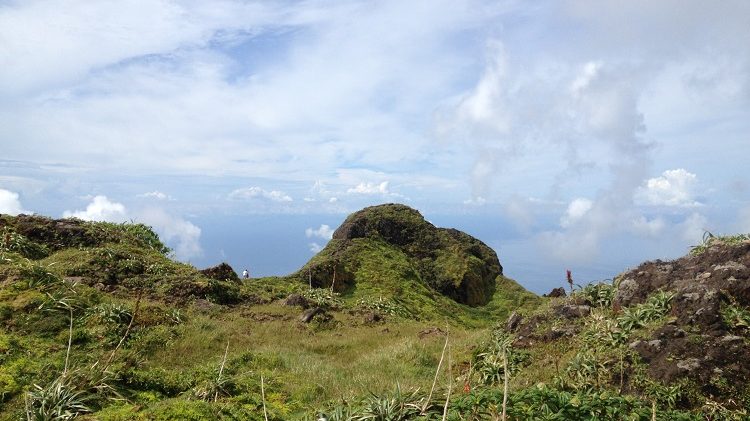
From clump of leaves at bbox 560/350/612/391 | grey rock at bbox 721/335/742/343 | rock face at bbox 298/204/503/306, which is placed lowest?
clump of leaves at bbox 560/350/612/391

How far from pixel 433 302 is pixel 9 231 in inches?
1091

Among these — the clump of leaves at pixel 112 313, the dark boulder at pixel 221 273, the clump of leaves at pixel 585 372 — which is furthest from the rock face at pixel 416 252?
the clump of leaves at pixel 585 372

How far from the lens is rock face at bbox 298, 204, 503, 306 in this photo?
4175 centimetres

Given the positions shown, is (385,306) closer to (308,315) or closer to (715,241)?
(308,315)

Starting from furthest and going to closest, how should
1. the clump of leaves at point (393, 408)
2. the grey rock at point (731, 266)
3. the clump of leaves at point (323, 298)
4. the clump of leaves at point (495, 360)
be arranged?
the clump of leaves at point (323, 298)
the clump of leaves at point (495, 360)
the grey rock at point (731, 266)
the clump of leaves at point (393, 408)

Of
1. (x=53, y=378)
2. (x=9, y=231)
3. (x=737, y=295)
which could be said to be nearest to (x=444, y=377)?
(x=737, y=295)

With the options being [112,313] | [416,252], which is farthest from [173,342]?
[416,252]

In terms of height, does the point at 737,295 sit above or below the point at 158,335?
above

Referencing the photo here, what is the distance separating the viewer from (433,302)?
1499 inches

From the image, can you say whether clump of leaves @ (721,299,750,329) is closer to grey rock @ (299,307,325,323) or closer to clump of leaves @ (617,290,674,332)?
clump of leaves @ (617,290,674,332)

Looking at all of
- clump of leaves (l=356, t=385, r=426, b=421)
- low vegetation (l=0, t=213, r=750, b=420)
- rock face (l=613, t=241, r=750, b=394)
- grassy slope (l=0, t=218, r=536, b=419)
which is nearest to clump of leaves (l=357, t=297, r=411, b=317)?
grassy slope (l=0, t=218, r=536, b=419)

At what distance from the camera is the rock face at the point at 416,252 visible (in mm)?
41750

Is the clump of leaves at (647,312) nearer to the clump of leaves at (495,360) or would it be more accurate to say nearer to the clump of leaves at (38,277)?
the clump of leaves at (495,360)

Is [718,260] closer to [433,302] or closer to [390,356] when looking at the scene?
[390,356]
